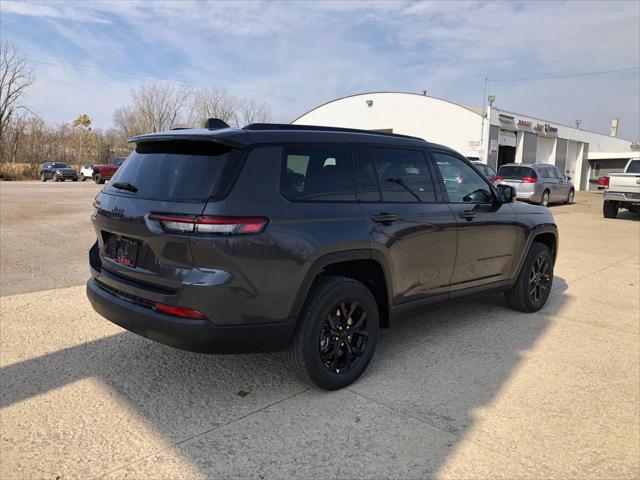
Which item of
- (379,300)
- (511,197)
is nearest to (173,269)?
(379,300)

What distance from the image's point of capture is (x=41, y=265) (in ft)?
23.9

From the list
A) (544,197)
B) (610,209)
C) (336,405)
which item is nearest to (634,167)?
(610,209)

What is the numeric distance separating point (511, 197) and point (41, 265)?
21.2ft

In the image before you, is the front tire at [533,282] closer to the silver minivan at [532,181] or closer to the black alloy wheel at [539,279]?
the black alloy wheel at [539,279]

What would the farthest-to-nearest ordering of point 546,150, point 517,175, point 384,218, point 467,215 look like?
point 546,150 → point 517,175 → point 467,215 → point 384,218

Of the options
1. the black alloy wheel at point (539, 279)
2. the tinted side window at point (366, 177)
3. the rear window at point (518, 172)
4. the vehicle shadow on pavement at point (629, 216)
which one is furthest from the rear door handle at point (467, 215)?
the rear window at point (518, 172)

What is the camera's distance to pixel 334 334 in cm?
351

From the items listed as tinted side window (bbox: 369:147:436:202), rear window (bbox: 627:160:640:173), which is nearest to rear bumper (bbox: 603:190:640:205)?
rear window (bbox: 627:160:640:173)

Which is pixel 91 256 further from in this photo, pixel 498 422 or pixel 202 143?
pixel 498 422

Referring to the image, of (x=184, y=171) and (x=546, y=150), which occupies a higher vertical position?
(x=546, y=150)

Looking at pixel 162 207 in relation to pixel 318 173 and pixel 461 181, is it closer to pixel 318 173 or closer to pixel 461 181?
pixel 318 173

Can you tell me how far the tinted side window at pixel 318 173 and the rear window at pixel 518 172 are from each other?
17.6 metres

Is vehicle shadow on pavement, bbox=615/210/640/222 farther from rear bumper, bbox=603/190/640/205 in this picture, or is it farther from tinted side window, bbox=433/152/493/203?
tinted side window, bbox=433/152/493/203

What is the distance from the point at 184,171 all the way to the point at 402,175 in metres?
1.79
